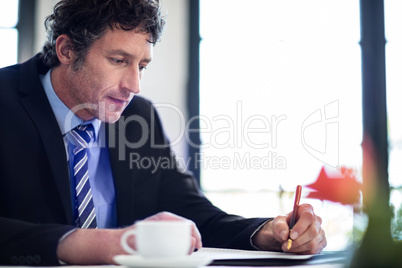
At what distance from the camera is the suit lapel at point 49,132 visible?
1.57 metres

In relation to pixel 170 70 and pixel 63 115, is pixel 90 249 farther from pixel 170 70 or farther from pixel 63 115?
pixel 170 70

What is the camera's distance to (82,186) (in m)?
1.63

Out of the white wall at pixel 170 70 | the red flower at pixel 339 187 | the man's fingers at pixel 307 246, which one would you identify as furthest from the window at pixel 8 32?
the red flower at pixel 339 187

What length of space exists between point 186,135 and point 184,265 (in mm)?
2798

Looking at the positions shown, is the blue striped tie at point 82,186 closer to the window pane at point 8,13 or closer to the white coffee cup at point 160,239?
the white coffee cup at point 160,239

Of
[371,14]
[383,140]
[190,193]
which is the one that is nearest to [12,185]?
[190,193]

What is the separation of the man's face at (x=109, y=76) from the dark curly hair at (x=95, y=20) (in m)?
0.03

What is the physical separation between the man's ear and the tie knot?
31cm

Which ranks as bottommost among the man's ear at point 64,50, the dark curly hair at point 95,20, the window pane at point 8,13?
the man's ear at point 64,50

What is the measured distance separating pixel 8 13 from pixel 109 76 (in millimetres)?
2195

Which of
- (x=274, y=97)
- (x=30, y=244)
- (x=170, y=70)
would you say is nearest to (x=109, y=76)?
(x=30, y=244)

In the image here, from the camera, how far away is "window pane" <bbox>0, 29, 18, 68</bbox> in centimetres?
353

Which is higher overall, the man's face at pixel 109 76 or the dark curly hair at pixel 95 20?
the dark curly hair at pixel 95 20

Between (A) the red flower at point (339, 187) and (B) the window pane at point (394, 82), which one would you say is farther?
(B) the window pane at point (394, 82)
